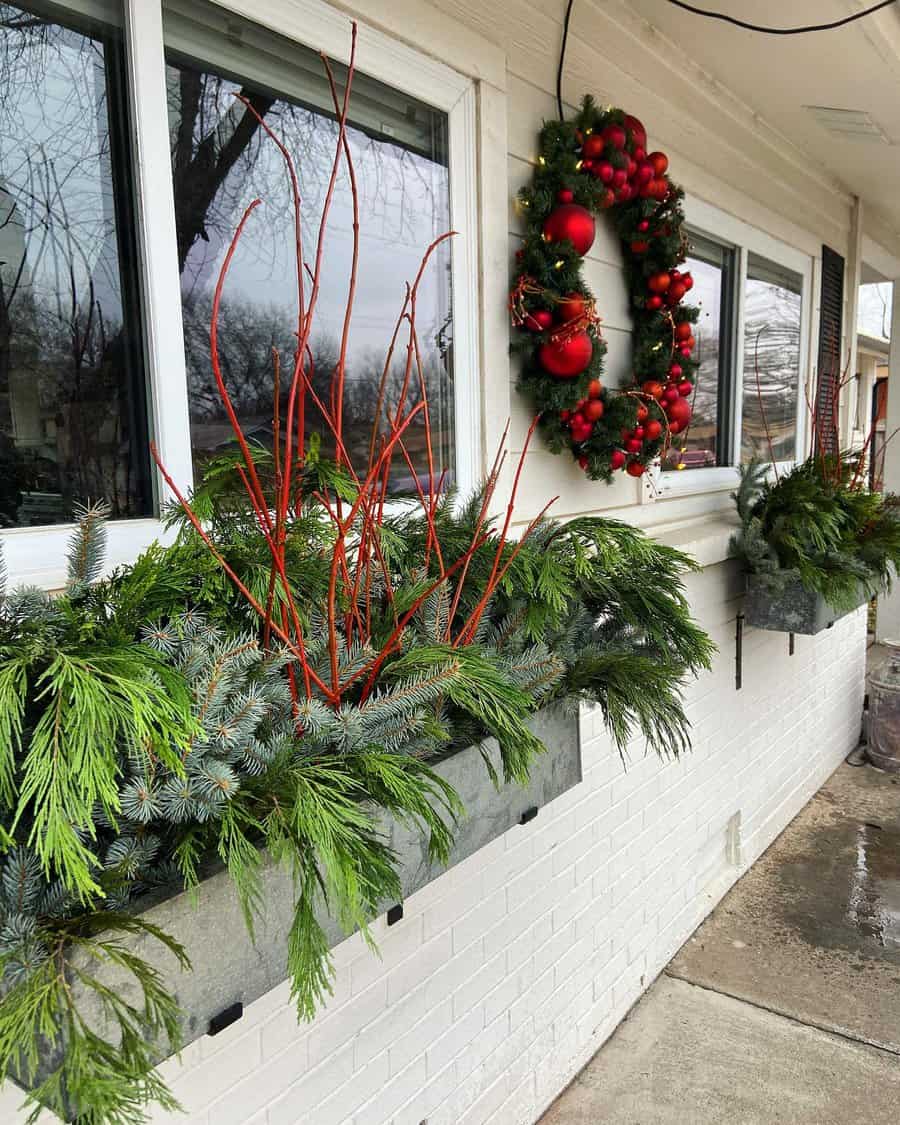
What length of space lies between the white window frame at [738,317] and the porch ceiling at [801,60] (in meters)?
0.39

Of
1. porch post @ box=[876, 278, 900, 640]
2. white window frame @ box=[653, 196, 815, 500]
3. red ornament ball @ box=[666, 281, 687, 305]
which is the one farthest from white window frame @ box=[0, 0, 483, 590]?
porch post @ box=[876, 278, 900, 640]

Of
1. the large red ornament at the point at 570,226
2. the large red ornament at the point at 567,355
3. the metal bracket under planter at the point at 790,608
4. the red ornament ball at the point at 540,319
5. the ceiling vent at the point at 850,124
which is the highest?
the ceiling vent at the point at 850,124

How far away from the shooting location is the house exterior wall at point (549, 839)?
5.14 ft

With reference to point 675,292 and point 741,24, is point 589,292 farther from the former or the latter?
point 741,24

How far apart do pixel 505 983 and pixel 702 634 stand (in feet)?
3.62

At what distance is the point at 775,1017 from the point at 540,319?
2082 mm

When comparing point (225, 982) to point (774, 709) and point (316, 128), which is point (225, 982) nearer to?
point (316, 128)

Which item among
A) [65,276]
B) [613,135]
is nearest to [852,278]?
[613,135]

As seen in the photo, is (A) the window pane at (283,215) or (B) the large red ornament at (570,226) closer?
(A) the window pane at (283,215)

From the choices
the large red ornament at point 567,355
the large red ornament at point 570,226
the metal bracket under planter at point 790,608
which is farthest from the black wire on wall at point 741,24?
the metal bracket under planter at point 790,608

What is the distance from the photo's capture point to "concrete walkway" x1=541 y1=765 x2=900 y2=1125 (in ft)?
7.04

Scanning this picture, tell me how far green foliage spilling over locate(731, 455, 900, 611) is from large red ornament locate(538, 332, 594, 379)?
1125mm

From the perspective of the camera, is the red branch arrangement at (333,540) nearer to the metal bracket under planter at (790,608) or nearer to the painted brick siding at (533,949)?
the painted brick siding at (533,949)

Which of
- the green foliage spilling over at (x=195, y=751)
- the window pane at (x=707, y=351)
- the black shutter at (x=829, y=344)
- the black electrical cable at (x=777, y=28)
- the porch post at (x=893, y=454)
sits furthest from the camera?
the porch post at (x=893, y=454)
